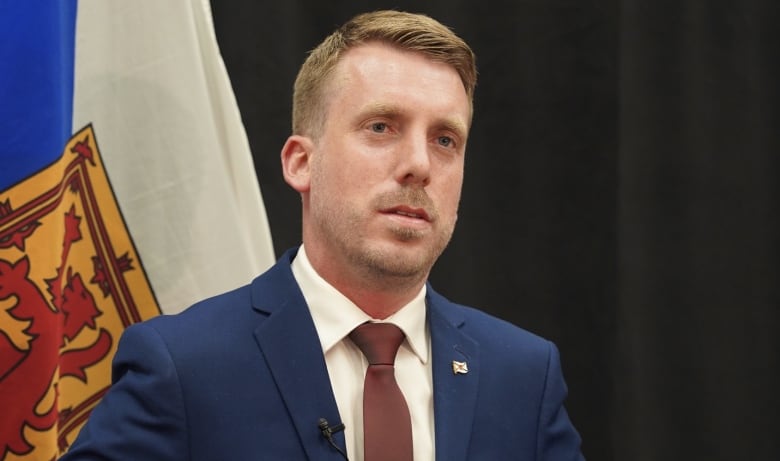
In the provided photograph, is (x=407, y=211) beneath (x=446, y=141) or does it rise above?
beneath

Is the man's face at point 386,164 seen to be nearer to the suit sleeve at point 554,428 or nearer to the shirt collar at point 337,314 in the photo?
the shirt collar at point 337,314

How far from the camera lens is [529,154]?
286 cm

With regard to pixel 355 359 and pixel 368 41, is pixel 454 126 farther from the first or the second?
pixel 355 359

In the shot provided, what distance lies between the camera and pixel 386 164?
5.70 feet

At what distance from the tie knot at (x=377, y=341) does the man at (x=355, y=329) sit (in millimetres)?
13

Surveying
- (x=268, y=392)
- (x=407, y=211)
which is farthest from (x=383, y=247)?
(x=268, y=392)

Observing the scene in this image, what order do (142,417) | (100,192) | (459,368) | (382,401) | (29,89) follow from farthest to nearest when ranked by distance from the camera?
(100,192) < (29,89) < (459,368) < (382,401) < (142,417)

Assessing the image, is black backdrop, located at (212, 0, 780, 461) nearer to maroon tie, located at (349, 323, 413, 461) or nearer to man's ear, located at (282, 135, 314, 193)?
man's ear, located at (282, 135, 314, 193)

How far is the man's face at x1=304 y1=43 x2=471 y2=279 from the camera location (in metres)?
1.73

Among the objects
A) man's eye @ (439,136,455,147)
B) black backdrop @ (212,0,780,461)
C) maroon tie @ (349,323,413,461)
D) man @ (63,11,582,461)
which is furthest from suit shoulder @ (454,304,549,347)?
black backdrop @ (212,0,780,461)

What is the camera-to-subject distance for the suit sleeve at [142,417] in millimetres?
1553

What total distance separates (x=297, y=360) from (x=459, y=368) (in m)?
0.30

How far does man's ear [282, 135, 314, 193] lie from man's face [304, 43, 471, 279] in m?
0.03

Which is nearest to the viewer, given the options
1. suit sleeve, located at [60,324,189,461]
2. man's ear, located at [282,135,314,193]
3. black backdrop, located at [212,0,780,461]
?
suit sleeve, located at [60,324,189,461]
